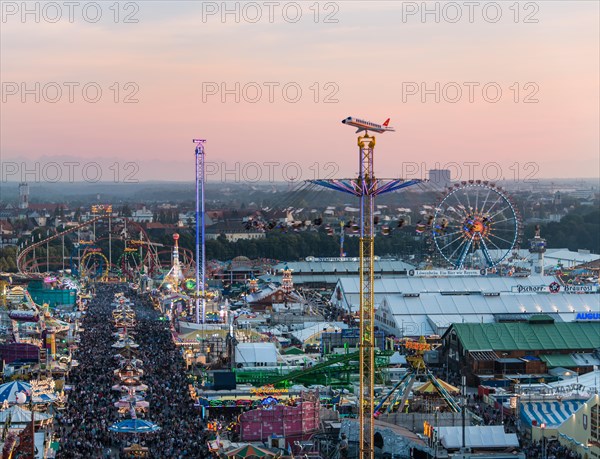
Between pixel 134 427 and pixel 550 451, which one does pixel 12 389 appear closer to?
pixel 134 427

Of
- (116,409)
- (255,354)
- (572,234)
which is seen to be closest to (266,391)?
(116,409)

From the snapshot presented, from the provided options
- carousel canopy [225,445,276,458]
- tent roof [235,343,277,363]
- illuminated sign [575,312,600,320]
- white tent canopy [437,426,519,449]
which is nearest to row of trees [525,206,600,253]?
illuminated sign [575,312,600,320]

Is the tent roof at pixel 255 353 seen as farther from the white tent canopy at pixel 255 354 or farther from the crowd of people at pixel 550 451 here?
the crowd of people at pixel 550 451

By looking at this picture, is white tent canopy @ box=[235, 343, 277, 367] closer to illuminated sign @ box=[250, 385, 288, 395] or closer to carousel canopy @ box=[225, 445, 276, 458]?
illuminated sign @ box=[250, 385, 288, 395]

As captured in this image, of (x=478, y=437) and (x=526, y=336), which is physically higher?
(x=526, y=336)

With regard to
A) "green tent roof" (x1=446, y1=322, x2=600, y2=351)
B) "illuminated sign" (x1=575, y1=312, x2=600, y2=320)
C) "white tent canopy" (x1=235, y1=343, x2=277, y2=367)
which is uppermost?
"illuminated sign" (x1=575, y1=312, x2=600, y2=320)

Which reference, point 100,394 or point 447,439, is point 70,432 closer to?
point 100,394
